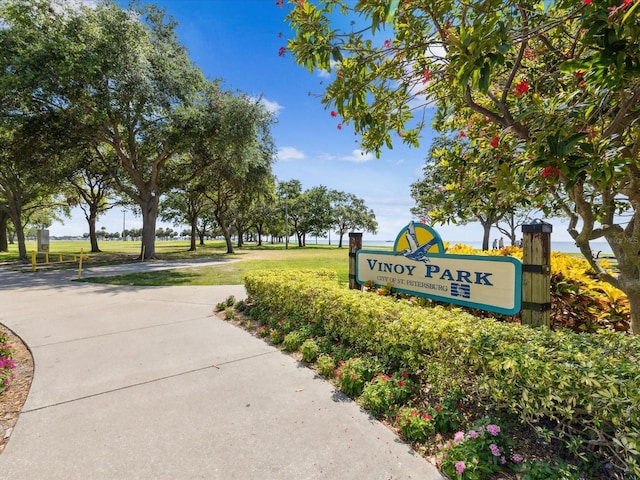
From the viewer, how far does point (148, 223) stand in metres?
16.1

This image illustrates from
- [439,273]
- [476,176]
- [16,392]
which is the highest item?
[476,176]

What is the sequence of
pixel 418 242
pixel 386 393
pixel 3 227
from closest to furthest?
pixel 386 393 < pixel 418 242 < pixel 3 227

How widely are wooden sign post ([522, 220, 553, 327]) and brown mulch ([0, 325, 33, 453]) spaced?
419cm

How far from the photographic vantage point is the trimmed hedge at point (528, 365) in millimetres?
1688

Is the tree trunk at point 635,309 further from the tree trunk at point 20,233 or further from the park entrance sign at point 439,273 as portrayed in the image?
the tree trunk at point 20,233

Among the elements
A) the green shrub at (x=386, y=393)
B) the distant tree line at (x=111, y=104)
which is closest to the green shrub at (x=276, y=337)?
the green shrub at (x=386, y=393)

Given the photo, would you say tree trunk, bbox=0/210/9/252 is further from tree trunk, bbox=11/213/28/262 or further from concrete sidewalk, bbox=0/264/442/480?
concrete sidewalk, bbox=0/264/442/480

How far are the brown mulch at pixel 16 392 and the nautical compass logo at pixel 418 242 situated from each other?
4.10m

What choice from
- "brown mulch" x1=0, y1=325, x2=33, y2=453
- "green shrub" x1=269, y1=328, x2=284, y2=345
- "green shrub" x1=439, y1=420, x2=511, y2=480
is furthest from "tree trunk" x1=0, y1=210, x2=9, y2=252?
"green shrub" x1=439, y1=420, x2=511, y2=480

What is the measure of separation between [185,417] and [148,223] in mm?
15764

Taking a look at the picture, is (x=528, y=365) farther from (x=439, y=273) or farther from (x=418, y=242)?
(x=418, y=242)

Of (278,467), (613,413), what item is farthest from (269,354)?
(613,413)

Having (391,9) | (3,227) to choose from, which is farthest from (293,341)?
(3,227)

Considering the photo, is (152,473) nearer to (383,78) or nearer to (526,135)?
(526,135)
